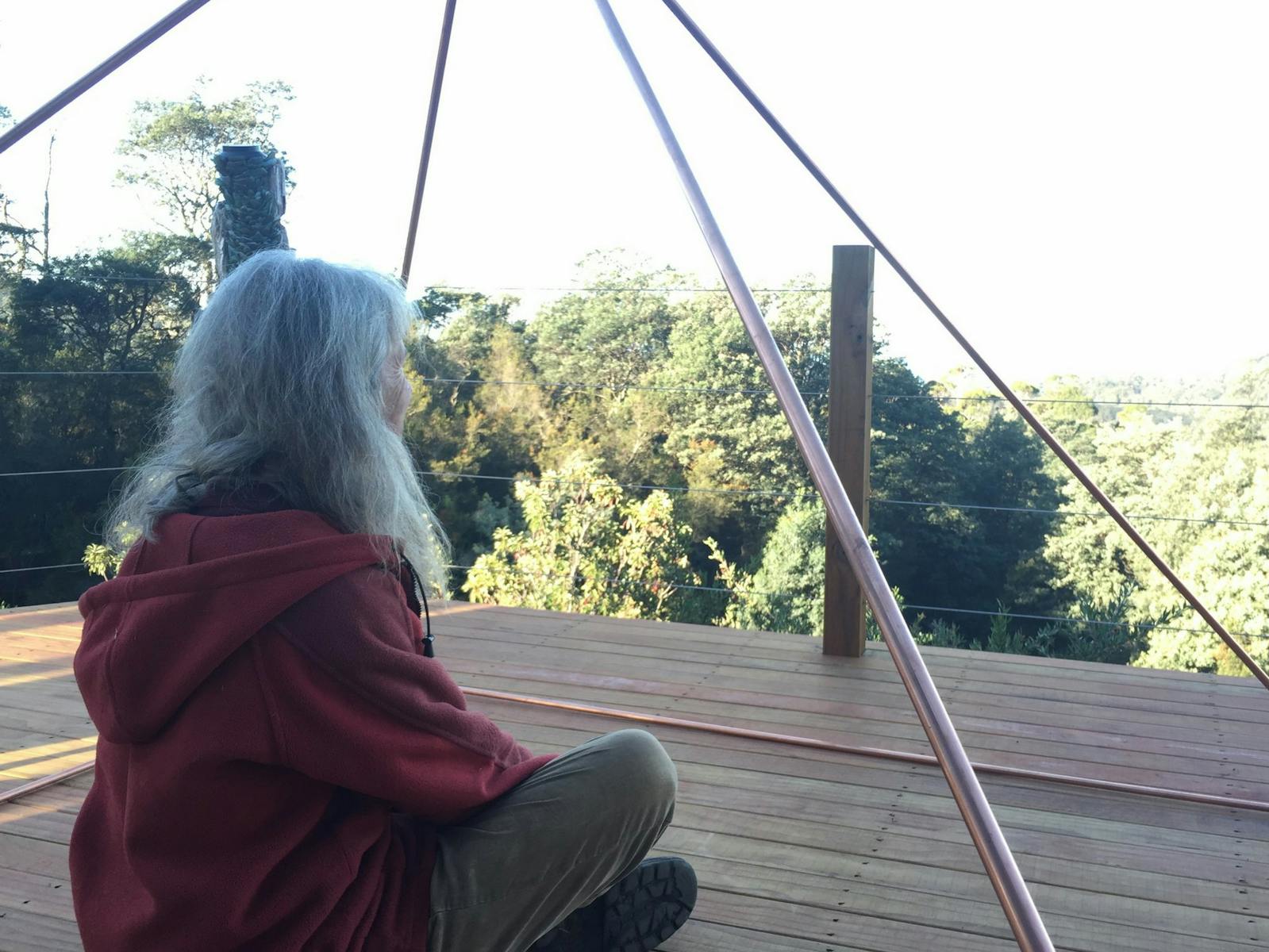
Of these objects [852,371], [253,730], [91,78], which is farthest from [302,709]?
[852,371]

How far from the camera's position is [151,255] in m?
7.39

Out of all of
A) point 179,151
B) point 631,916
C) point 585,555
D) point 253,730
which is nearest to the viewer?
point 253,730

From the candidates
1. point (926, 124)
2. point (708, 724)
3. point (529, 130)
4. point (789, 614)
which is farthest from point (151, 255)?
point (708, 724)

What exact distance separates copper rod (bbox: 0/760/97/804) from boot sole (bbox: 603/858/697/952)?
42.6 inches

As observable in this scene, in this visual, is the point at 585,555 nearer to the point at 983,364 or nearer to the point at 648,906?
the point at 983,364

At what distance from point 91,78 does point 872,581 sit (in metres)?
1.23

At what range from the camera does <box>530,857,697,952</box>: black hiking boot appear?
4.29 feet

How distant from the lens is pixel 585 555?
5.70m

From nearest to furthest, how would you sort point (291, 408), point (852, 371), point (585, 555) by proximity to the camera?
1. point (291, 408)
2. point (852, 371)
3. point (585, 555)

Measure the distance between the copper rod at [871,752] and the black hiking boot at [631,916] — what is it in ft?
2.69

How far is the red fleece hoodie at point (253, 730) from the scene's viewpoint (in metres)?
0.89

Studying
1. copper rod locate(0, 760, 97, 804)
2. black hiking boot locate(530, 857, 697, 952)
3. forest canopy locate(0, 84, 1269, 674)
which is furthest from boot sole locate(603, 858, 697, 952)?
forest canopy locate(0, 84, 1269, 674)

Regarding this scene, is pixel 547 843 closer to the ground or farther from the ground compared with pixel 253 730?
closer to the ground

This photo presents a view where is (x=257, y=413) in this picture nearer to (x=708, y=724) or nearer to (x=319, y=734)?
(x=319, y=734)
